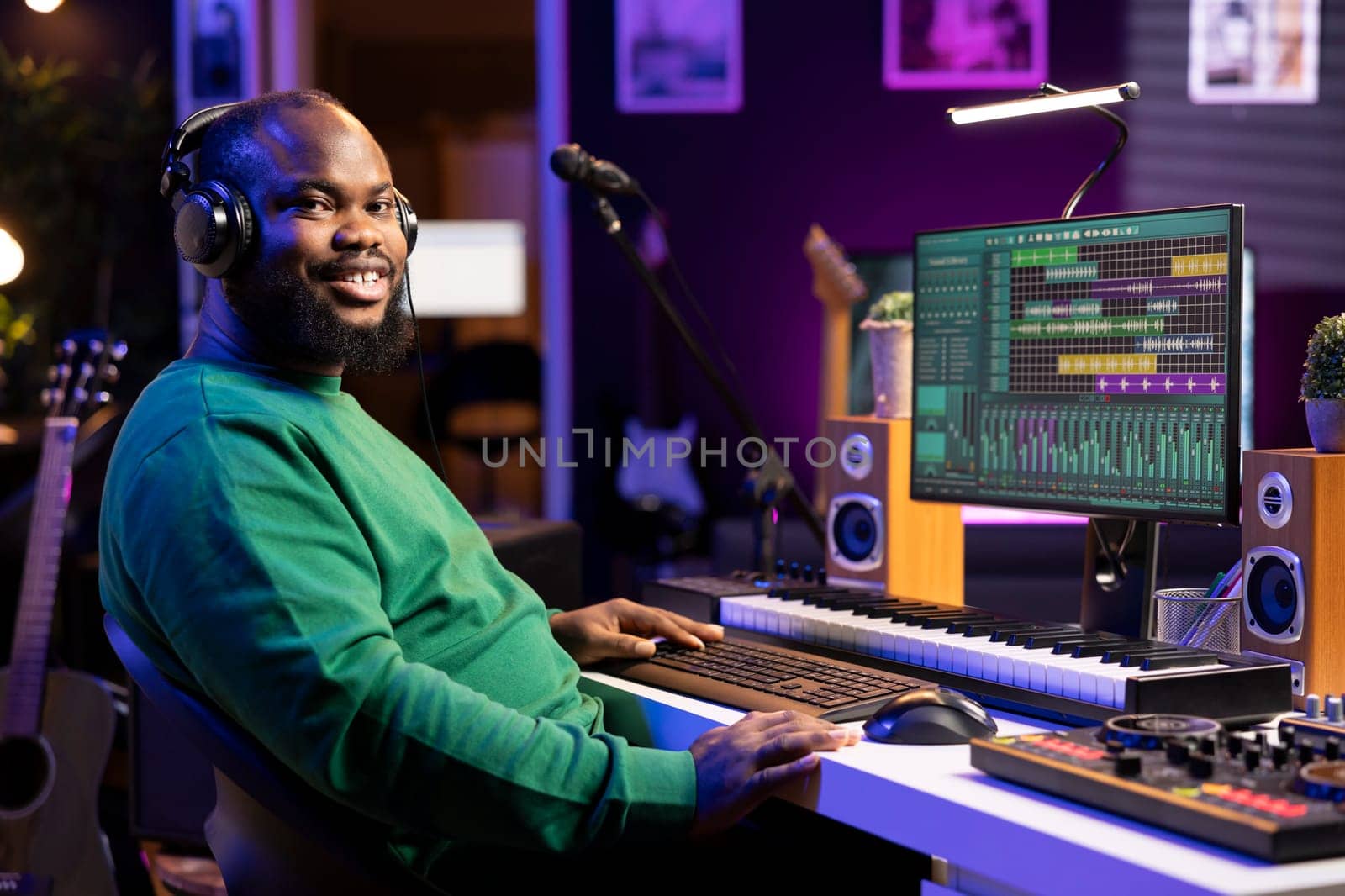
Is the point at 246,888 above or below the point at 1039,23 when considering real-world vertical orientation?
below

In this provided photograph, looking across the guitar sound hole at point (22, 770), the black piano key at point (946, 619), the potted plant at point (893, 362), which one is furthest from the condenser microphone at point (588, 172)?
the guitar sound hole at point (22, 770)

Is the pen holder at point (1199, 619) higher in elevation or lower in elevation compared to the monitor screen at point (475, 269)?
lower

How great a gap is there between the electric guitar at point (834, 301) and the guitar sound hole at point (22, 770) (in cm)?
193

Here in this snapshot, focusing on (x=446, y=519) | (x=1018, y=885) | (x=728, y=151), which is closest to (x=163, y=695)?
(x=446, y=519)

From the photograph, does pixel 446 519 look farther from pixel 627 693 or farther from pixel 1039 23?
pixel 1039 23

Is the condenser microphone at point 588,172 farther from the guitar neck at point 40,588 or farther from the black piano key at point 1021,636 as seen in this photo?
the guitar neck at point 40,588

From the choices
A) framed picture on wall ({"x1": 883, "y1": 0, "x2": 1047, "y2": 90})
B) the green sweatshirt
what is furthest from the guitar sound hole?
framed picture on wall ({"x1": 883, "y1": 0, "x2": 1047, "y2": 90})

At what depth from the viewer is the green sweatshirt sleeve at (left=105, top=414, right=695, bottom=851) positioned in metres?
1.11

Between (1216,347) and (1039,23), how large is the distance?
12.5 feet

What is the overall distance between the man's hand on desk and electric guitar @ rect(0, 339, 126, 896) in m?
1.38

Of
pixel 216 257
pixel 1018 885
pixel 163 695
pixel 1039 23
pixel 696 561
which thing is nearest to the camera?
pixel 1018 885

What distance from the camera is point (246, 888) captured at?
124 cm

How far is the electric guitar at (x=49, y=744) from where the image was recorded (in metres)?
2.57

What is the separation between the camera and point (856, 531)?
2.07 m
